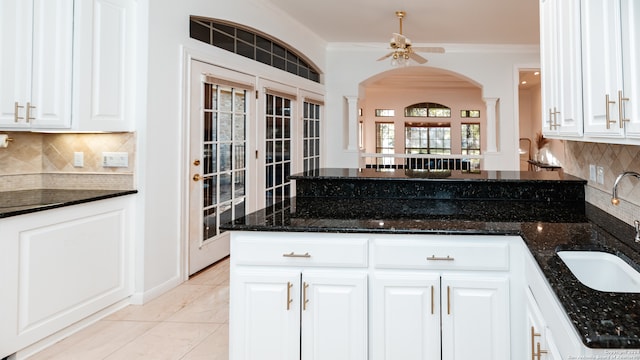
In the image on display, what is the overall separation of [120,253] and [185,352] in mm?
1052

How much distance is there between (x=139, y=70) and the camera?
121 inches

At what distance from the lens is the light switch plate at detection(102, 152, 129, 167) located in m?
3.04

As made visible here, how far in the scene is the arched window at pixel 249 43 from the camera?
381 centimetres

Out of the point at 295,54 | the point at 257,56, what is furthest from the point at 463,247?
the point at 295,54

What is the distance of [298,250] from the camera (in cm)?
182

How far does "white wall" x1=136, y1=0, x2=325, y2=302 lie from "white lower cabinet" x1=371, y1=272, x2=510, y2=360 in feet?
6.85

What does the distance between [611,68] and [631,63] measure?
143 mm

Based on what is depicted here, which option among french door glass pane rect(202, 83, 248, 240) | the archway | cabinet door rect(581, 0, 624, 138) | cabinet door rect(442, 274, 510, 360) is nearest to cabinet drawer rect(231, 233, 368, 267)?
cabinet door rect(442, 274, 510, 360)

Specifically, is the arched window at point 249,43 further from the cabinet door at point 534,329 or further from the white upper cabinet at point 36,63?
the cabinet door at point 534,329

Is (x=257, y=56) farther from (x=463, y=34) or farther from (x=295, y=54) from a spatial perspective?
(x=463, y=34)

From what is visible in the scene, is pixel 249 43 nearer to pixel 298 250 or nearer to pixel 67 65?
pixel 67 65

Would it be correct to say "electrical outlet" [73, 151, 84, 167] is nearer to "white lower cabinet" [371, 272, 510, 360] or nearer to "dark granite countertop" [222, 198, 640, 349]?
"dark granite countertop" [222, 198, 640, 349]

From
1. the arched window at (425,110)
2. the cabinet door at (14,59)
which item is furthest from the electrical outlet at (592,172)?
the arched window at (425,110)

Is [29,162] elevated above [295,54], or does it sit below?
below
